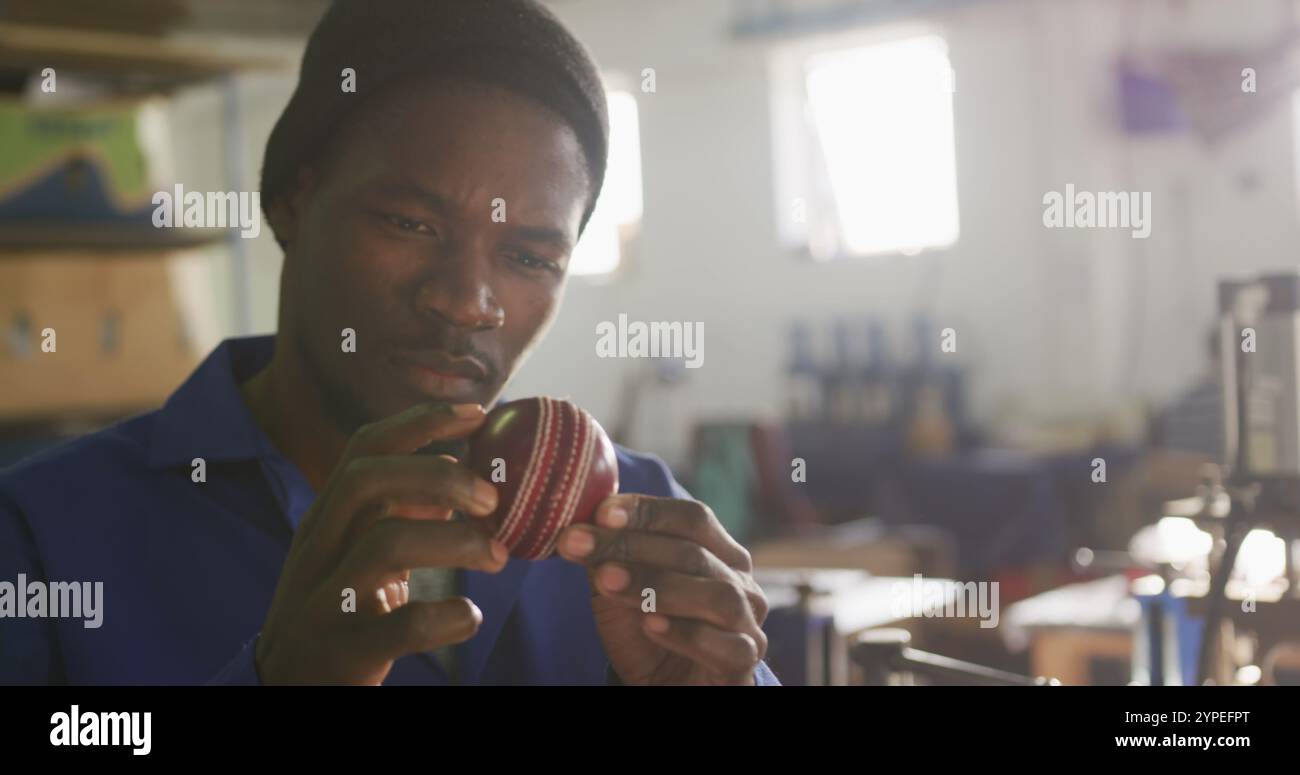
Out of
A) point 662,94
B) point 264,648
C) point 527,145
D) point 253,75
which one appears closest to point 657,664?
point 264,648

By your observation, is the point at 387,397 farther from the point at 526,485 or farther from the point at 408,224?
the point at 526,485

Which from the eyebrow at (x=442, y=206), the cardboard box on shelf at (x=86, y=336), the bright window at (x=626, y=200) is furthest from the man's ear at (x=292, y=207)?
the bright window at (x=626, y=200)

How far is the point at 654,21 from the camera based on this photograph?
6.74 meters

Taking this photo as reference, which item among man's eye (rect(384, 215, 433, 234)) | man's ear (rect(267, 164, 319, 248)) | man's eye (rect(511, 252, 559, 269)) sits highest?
man's ear (rect(267, 164, 319, 248))

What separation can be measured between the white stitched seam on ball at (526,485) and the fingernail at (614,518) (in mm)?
52

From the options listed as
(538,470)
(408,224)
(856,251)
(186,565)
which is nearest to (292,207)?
(408,224)

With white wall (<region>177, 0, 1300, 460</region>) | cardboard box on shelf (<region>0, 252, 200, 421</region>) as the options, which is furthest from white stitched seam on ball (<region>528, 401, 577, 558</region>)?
white wall (<region>177, 0, 1300, 460</region>)

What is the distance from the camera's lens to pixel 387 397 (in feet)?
3.27

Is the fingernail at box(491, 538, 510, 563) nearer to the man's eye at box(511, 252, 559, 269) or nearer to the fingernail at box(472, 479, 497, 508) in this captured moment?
the fingernail at box(472, 479, 497, 508)

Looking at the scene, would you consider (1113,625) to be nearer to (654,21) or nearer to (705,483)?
(705,483)

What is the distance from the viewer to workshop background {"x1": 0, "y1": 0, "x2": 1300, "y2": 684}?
2658 millimetres

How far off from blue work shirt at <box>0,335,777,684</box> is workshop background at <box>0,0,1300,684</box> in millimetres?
779

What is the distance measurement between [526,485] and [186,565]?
364 millimetres

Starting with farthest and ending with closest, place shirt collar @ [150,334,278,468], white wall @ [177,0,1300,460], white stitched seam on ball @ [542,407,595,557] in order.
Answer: white wall @ [177,0,1300,460]
shirt collar @ [150,334,278,468]
white stitched seam on ball @ [542,407,595,557]
